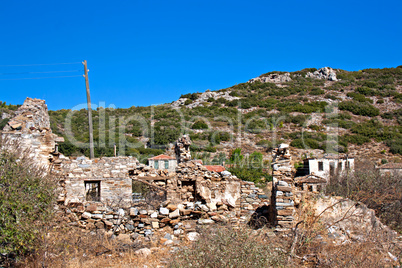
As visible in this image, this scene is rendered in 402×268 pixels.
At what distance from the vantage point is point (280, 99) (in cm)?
5284

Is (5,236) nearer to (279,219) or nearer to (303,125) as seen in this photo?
(279,219)

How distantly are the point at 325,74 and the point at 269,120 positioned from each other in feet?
84.8

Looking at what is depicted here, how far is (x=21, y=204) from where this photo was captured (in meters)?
5.76

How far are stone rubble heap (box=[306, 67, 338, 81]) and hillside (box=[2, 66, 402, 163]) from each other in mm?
179

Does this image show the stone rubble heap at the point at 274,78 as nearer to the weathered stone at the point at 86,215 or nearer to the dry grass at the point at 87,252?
the weathered stone at the point at 86,215

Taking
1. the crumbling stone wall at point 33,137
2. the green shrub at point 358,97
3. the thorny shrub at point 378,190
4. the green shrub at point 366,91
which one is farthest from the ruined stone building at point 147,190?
the green shrub at point 366,91

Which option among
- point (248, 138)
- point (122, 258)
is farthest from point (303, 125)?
point (122, 258)

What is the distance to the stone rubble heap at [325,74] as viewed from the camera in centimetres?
6091

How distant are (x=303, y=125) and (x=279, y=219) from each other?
3444 centimetres

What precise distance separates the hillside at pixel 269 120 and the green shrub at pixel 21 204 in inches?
740

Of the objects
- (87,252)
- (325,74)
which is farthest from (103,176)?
(325,74)

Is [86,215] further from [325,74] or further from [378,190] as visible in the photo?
[325,74]

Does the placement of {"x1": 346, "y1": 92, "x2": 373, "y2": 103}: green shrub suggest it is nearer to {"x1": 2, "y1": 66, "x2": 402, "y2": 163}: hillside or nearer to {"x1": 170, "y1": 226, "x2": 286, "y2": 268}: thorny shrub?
{"x1": 2, "y1": 66, "x2": 402, "y2": 163}: hillside

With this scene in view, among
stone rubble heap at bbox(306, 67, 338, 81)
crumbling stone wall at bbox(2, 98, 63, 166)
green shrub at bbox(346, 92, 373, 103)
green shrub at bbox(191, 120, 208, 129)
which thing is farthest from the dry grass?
stone rubble heap at bbox(306, 67, 338, 81)
